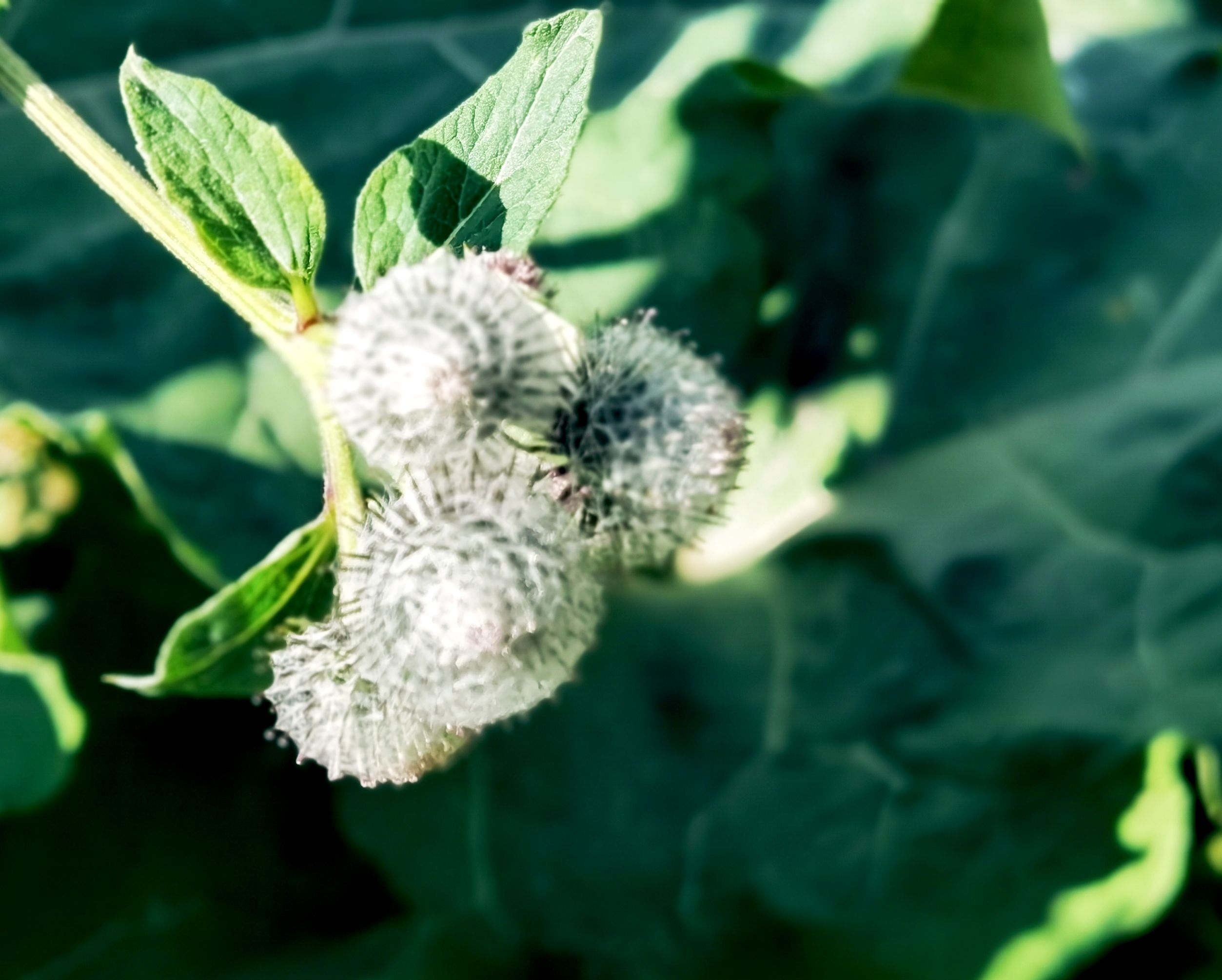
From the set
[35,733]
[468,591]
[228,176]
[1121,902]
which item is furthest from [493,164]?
[1121,902]

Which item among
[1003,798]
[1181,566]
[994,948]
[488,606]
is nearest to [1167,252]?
[1181,566]

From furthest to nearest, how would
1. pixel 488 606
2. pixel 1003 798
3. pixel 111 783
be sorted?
pixel 1003 798 < pixel 111 783 < pixel 488 606

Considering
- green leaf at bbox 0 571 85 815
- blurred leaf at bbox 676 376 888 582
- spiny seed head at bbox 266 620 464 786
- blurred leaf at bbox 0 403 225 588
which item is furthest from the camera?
blurred leaf at bbox 676 376 888 582

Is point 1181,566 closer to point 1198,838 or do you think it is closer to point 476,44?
point 1198,838

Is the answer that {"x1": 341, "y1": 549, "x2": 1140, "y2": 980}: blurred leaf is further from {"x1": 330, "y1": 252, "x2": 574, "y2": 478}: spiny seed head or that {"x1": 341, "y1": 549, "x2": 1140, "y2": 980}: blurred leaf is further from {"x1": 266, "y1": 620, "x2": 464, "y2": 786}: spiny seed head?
{"x1": 330, "y1": 252, "x2": 574, "y2": 478}: spiny seed head

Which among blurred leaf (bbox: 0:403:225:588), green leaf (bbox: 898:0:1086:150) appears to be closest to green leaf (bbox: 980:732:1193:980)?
green leaf (bbox: 898:0:1086:150)

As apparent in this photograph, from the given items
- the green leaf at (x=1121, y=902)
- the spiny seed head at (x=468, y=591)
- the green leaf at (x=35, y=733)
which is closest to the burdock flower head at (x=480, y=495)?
the spiny seed head at (x=468, y=591)
